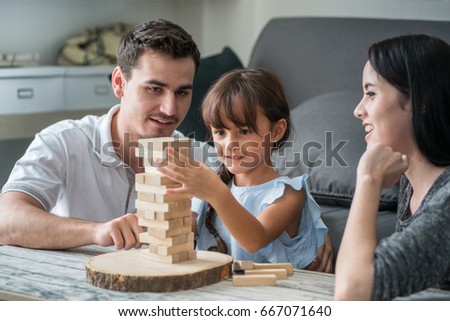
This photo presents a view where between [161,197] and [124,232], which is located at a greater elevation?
[161,197]

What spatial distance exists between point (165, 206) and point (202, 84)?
6.08 ft

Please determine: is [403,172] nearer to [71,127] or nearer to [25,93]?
[71,127]

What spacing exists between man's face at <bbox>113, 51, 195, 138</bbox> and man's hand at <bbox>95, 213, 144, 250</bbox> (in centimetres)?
52

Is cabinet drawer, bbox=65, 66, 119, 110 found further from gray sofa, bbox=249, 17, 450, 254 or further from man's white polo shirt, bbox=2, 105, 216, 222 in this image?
man's white polo shirt, bbox=2, 105, 216, 222

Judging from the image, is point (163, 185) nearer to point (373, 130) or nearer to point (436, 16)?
point (373, 130)

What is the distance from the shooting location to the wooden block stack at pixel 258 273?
64.1 inches

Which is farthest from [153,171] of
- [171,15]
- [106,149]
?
[171,15]

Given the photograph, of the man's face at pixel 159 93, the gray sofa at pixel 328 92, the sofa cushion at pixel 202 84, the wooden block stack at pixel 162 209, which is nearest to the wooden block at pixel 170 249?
the wooden block stack at pixel 162 209

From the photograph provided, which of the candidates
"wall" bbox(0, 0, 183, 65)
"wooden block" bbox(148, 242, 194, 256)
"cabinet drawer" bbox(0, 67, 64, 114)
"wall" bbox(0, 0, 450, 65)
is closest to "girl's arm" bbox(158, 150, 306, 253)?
"wooden block" bbox(148, 242, 194, 256)

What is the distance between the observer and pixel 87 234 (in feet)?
6.31

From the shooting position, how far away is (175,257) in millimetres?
1672

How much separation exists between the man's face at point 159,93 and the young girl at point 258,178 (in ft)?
0.79

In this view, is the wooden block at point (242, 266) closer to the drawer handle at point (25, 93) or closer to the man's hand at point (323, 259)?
the man's hand at point (323, 259)
